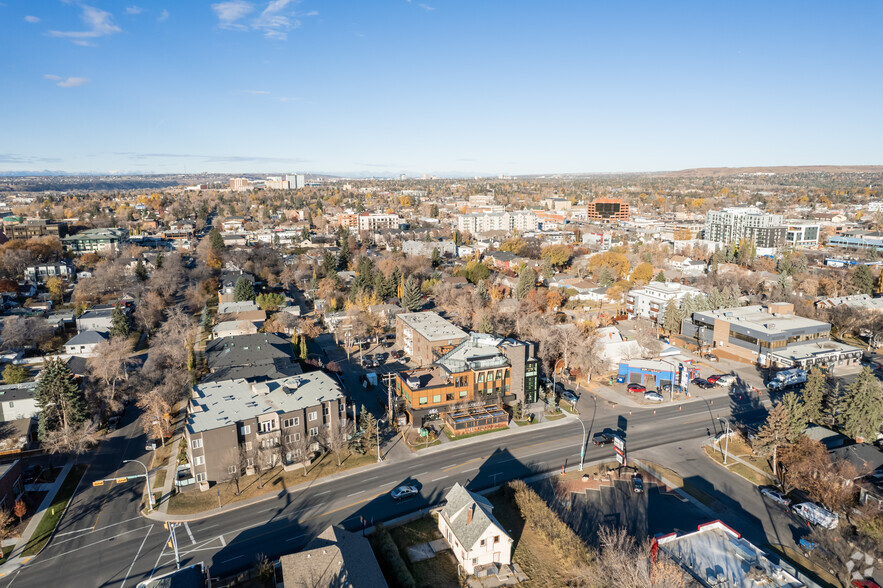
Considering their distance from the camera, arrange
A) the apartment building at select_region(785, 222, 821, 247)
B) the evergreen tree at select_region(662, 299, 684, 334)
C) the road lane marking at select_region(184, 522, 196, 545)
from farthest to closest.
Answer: the apartment building at select_region(785, 222, 821, 247), the evergreen tree at select_region(662, 299, 684, 334), the road lane marking at select_region(184, 522, 196, 545)

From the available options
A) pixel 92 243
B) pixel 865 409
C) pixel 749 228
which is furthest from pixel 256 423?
pixel 749 228

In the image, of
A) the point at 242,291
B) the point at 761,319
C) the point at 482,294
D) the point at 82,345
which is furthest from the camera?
the point at 482,294

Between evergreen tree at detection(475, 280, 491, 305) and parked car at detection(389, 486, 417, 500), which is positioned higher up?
evergreen tree at detection(475, 280, 491, 305)

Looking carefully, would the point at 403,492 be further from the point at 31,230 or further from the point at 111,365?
the point at 31,230

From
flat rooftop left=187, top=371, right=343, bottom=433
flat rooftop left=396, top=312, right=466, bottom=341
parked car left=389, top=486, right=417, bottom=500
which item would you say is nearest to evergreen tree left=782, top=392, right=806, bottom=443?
parked car left=389, top=486, right=417, bottom=500

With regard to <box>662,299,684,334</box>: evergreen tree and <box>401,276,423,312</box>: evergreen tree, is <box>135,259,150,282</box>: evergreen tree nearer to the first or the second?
<box>401,276,423,312</box>: evergreen tree

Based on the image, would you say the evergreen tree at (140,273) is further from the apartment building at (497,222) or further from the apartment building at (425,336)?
the apartment building at (497,222)
